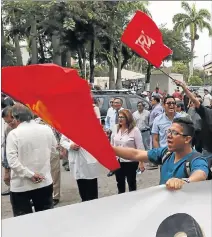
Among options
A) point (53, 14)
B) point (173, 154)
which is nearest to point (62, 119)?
point (173, 154)

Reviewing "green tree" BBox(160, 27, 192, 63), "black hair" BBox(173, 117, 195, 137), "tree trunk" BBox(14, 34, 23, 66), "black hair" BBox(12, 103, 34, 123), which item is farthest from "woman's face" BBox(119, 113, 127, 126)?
"green tree" BBox(160, 27, 192, 63)

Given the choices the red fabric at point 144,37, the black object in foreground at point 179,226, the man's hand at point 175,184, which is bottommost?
Answer: the black object in foreground at point 179,226

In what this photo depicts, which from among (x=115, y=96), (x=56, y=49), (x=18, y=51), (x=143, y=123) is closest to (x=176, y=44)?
(x=18, y=51)

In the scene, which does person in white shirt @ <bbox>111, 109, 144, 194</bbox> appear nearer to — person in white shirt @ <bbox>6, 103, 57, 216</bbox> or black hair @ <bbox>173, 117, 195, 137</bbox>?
person in white shirt @ <bbox>6, 103, 57, 216</bbox>

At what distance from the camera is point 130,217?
2656mm

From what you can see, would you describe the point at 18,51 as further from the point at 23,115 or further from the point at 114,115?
the point at 23,115

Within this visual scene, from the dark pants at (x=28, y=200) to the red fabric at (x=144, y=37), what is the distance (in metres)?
1.55

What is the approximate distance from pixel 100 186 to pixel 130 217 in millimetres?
4316

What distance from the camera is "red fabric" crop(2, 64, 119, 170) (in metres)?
2.42

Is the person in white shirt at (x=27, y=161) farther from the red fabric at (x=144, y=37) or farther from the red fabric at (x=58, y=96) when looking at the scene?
the red fabric at (x=58, y=96)

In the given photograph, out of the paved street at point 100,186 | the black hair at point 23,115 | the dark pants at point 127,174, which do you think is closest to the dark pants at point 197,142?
the dark pants at point 127,174

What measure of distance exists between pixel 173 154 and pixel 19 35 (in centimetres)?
2227

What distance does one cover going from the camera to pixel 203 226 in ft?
8.90

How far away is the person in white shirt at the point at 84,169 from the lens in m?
4.60
